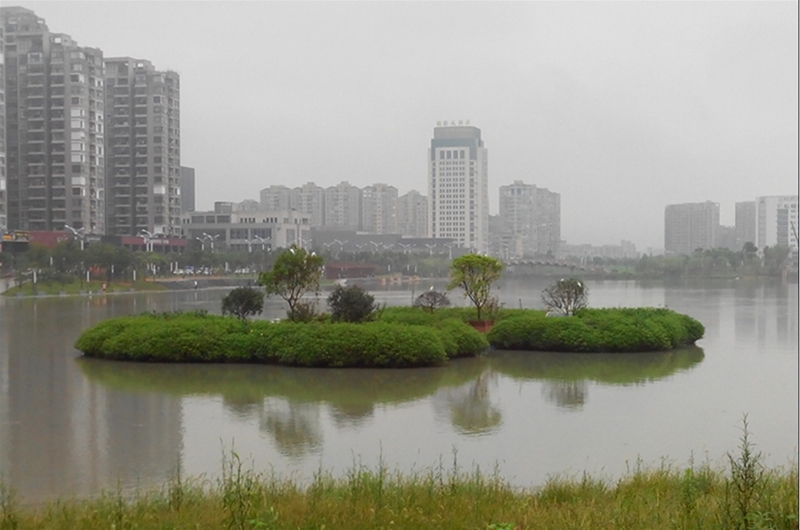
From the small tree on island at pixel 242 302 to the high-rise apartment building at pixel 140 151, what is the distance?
35.7 metres

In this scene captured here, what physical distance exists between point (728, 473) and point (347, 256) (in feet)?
111

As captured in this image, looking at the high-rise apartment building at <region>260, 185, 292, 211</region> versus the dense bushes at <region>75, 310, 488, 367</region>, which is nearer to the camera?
the dense bushes at <region>75, 310, 488, 367</region>

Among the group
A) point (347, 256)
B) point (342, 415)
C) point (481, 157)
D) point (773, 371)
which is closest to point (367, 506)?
point (342, 415)

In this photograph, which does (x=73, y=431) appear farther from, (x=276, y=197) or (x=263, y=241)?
(x=276, y=197)

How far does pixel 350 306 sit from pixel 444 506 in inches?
295

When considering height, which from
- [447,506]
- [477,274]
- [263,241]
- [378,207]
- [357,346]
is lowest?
[447,506]

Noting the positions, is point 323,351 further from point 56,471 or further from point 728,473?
point 728,473

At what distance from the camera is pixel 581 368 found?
405 inches

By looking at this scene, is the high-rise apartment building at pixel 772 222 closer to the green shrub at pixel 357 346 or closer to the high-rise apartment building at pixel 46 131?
the green shrub at pixel 357 346


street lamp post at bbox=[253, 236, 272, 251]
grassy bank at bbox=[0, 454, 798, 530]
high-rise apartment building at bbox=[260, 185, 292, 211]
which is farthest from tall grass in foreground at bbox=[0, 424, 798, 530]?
high-rise apartment building at bbox=[260, 185, 292, 211]

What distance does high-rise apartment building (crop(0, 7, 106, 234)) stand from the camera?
41938mm

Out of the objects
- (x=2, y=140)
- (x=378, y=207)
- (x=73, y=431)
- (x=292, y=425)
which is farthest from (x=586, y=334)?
(x=378, y=207)

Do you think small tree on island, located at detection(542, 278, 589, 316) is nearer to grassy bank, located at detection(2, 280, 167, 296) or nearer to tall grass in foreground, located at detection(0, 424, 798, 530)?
tall grass in foreground, located at detection(0, 424, 798, 530)

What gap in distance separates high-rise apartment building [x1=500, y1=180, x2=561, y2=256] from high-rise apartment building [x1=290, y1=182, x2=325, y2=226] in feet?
34.4
